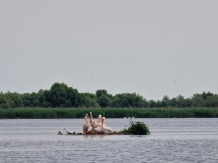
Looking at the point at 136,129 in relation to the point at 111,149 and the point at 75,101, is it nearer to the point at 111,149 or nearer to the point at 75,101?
the point at 111,149

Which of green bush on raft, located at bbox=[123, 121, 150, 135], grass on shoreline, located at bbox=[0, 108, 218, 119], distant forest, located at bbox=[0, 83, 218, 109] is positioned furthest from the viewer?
distant forest, located at bbox=[0, 83, 218, 109]

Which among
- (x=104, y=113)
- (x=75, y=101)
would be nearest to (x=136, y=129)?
(x=104, y=113)

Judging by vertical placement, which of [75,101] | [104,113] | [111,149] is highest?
[75,101]

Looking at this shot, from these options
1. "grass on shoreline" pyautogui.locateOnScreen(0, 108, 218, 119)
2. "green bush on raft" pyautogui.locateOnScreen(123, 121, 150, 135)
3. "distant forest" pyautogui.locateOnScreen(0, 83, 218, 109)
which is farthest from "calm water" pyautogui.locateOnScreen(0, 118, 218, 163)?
"distant forest" pyautogui.locateOnScreen(0, 83, 218, 109)

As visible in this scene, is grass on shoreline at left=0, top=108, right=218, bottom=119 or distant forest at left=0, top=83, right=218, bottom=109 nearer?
grass on shoreline at left=0, top=108, right=218, bottom=119

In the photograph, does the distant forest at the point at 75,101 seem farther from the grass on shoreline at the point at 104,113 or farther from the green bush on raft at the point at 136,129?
the green bush on raft at the point at 136,129

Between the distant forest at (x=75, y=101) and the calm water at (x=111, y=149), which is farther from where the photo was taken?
the distant forest at (x=75, y=101)

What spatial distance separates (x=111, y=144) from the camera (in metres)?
42.1

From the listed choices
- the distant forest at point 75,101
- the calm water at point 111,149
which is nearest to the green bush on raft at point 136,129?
the calm water at point 111,149

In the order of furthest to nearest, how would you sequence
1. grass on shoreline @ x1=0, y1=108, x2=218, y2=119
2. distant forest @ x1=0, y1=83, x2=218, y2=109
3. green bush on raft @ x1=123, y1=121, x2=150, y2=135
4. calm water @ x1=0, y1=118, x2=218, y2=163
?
distant forest @ x1=0, y1=83, x2=218, y2=109
grass on shoreline @ x1=0, y1=108, x2=218, y2=119
green bush on raft @ x1=123, y1=121, x2=150, y2=135
calm water @ x1=0, y1=118, x2=218, y2=163

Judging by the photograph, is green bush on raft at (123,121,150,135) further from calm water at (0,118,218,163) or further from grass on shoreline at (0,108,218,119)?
grass on shoreline at (0,108,218,119)

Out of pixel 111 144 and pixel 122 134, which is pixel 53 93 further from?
pixel 111 144

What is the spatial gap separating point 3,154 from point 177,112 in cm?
6134

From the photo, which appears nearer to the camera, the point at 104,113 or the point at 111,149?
the point at 111,149
